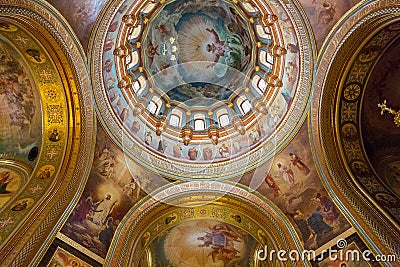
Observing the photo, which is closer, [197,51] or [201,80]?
[197,51]

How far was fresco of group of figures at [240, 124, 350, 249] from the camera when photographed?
12.3 metres

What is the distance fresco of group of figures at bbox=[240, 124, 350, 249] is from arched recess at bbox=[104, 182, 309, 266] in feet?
1.12

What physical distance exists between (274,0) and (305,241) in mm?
7926

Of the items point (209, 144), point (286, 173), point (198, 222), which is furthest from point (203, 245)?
point (286, 173)

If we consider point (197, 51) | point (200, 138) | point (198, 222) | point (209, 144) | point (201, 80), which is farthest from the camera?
point (201, 80)

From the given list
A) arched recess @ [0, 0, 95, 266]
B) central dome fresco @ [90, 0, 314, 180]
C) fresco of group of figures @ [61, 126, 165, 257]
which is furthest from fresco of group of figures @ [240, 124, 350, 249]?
arched recess @ [0, 0, 95, 266]

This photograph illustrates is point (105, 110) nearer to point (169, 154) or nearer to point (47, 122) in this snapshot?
point (47, 122)

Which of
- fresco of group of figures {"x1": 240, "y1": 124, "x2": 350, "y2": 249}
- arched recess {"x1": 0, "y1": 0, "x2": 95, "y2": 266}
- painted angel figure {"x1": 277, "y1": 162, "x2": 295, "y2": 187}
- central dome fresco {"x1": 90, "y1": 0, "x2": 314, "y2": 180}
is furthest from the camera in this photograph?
painted angel figure {"x1": 277, "y1": 162, "x2": 295, "y2": 187}

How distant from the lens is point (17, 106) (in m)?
11.5

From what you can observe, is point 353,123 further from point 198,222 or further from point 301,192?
point 198,222

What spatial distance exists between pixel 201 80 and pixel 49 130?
7.72 meters

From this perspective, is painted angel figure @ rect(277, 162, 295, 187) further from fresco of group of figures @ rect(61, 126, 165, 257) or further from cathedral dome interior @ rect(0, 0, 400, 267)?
fresco of group of figures @ rect(61, 126, 165, 257)

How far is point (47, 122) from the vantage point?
472 inches

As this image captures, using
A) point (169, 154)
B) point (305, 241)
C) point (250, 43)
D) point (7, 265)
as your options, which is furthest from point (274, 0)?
point (7, 265)
